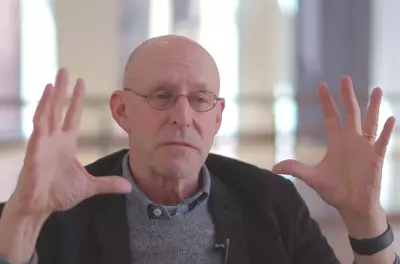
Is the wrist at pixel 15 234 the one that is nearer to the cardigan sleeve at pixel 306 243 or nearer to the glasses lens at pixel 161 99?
the glasses lens at pixel 161 99

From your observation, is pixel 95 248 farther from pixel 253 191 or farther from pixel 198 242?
pixel 253 191

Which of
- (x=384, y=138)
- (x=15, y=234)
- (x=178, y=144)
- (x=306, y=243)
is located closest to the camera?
(x=15, y=234)

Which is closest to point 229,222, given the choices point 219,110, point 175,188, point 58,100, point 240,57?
point 175,188

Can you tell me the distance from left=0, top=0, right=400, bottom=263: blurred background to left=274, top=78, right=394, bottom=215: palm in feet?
10.3

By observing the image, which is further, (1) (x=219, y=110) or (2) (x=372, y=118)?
(1) (x=219, y=110)

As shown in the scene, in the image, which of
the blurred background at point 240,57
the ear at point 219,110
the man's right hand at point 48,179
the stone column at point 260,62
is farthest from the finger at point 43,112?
the stone column at point 260,62

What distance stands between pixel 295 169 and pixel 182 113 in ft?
0.95

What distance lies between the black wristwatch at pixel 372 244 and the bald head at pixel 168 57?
1.70 ft

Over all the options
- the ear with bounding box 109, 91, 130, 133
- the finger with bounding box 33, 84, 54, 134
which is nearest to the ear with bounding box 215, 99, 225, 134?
the ear with bounding box 109, 91, 130, 133

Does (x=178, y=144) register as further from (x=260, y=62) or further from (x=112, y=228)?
(x=260, y=62)

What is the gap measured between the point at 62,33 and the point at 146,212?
3.43 metres

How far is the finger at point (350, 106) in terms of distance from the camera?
1.36 metres

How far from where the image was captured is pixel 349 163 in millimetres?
1376

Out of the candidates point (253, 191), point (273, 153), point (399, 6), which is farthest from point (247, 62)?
point (253, 191)
